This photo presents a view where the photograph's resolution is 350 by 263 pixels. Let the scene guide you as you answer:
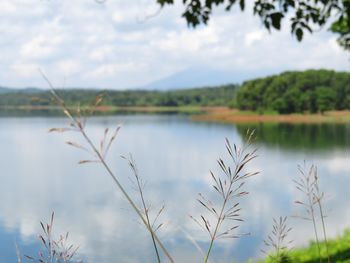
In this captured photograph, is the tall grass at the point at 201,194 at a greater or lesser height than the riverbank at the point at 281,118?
greater

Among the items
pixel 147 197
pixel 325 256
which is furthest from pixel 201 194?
pixel 147 197

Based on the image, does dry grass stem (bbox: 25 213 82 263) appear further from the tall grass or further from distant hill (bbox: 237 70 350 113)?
distant hill (bbox: 237 70 350 113)

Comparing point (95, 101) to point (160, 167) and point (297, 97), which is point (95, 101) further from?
point (297, 97)

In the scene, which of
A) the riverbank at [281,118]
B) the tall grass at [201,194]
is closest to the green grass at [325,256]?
the tall grass at [201,194]

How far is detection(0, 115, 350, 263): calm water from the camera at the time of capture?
1475 cm

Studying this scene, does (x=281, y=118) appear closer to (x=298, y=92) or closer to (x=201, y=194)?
(x=298, y=92)

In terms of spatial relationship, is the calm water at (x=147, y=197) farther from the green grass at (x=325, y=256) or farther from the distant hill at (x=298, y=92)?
the distant hill at (x=298, y=92)

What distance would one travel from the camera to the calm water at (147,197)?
581 inches

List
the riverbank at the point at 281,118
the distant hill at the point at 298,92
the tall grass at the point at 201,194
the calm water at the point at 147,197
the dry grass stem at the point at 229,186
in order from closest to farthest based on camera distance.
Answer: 1. the tall grass at the point at 201,194
2. the dry grass stem at the point at 229,186
3. the calm water at the point at 147,197
4. the riverbank at the point at 281,118
5. the distant hill at the point at 298,92

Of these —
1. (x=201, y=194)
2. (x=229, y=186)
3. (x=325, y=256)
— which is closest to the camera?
(x=229, y=186)

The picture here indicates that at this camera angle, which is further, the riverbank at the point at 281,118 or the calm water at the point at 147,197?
the riverbank at the point at 281,118

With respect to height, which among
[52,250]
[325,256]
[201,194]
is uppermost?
[201,194]

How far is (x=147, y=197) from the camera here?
69.2 feet

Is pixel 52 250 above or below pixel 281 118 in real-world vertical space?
above
